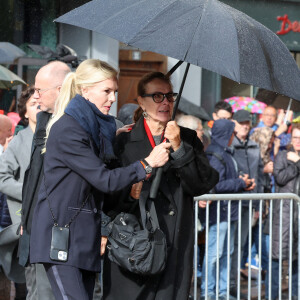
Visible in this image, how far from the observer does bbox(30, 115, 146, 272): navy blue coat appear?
4387 mm

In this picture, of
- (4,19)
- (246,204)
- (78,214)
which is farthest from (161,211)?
(4,19)

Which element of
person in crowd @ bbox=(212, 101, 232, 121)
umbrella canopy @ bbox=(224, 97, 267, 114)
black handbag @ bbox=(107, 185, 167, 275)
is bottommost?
black handbag @ bbox=(107, 185, 167, 275)

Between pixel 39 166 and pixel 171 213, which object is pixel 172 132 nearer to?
pixel 171 213

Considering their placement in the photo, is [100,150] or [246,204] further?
[246,204]

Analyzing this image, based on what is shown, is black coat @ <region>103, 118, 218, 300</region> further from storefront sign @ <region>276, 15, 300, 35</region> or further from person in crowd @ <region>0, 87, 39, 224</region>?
storefront sign @ <region>276, 15, 300, 35</region>

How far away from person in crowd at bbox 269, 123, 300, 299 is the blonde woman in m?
3.66

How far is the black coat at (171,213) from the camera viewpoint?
15.8ft

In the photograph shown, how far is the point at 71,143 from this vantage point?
174 inches

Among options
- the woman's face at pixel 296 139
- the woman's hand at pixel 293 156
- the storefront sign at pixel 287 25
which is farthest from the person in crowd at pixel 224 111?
the storefront sign at pixel 287 25

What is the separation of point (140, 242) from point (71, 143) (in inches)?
28.3

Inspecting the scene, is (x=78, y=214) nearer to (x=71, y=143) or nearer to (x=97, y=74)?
(x=71, y=143)

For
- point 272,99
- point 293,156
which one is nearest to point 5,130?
point 272,99

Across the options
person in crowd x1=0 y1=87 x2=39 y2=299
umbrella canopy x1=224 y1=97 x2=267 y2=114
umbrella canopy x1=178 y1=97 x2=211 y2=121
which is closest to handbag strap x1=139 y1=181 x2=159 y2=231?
person in crowd x1=0 y1=87 x2=39 y2=299

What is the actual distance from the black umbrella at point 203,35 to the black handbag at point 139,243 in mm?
169
